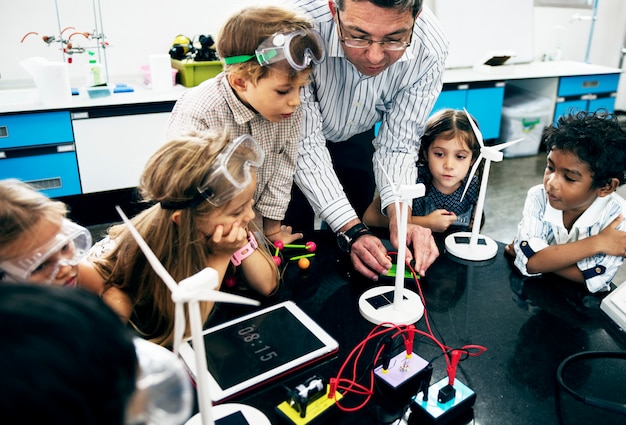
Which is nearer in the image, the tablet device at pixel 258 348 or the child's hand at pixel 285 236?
the tablet device at pixel 258 348

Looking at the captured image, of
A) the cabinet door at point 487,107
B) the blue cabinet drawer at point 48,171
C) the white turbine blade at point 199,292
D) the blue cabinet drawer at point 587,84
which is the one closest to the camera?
the white turbine blade at point 199,292

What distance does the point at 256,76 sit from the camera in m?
1.40

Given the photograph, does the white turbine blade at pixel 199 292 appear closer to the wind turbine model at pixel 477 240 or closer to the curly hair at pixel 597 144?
the wind turbine model at pixel 477 240

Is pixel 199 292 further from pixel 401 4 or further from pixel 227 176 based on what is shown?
pixel 401 4

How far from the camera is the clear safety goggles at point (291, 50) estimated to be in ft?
4.40

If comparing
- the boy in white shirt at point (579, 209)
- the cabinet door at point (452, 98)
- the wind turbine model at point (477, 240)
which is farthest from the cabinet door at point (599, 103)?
the wind turbine model at point (477, 240)

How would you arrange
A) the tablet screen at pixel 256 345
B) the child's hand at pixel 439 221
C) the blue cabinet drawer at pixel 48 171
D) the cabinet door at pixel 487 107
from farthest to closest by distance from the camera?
1. the cabinet door at pixel 487 107
2. the blue cabinet drawer at pixel 48 171
3. the child's hand at pixel 439 221
4. the tablet screen at pixel 256 345

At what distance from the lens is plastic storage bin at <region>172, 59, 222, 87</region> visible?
3.45 m

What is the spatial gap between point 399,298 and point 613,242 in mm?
666

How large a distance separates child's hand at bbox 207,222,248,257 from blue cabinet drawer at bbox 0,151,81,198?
237cm

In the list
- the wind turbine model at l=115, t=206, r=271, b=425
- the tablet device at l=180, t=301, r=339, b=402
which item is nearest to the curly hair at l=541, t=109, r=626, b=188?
the tablet device at l=180, t=301, r=339, b=402

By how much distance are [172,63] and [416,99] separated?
248cm

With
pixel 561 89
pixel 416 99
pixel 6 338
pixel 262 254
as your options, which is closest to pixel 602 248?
pixel 416 99

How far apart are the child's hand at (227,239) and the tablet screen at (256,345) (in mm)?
176
